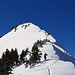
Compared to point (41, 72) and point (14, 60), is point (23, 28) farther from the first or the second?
point (41, 72)

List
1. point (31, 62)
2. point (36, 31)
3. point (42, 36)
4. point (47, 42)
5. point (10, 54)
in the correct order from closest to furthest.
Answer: point (31, 62) < point (10, 54) < point (47, 42) < point (42, 36) < point (36, 31)

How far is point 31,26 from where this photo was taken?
3260 inches

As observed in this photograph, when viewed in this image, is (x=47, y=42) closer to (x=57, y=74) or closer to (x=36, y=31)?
(x=36, y=31)

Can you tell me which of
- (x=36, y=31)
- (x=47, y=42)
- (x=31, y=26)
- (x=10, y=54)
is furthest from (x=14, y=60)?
(x=31, y=26)

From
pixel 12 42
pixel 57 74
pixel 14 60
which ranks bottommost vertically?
pixel 57 74

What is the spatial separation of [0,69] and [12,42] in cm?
4453

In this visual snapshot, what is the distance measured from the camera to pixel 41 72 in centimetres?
3225

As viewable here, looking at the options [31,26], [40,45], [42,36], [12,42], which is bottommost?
[40,45]

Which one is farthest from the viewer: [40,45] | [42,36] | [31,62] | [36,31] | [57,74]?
[36,31]

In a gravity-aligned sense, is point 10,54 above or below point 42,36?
below

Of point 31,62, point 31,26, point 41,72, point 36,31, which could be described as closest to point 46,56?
point 31,62

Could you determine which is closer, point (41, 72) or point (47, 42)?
point (41, 72)

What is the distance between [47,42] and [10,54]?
1453 cm

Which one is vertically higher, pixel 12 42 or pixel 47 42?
pixel 12 42
